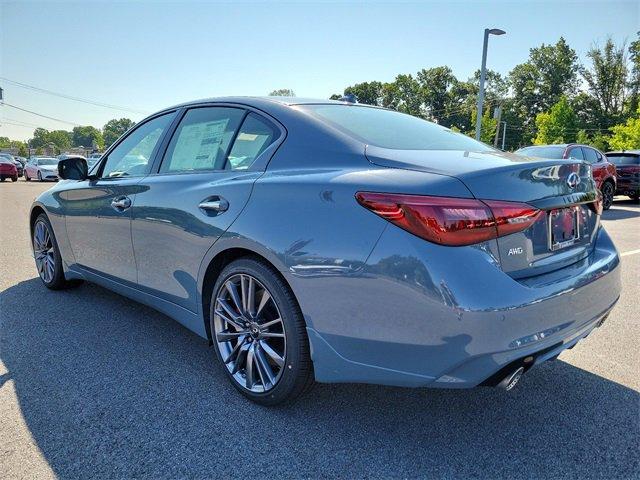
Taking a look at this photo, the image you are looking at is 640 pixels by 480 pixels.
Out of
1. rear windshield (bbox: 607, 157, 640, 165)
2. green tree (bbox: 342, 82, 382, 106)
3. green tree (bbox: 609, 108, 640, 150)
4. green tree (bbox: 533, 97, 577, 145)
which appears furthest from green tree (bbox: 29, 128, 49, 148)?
rear windshield (bbox: 607, 157, 640, 165)

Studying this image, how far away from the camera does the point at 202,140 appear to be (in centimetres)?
307

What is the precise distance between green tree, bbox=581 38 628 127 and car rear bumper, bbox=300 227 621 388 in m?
67.2

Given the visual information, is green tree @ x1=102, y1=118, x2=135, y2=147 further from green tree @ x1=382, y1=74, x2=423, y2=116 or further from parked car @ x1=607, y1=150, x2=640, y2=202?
parked car @ x1=607, y1=150, x2=640, y2=202

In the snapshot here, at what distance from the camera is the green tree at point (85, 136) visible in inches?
5536

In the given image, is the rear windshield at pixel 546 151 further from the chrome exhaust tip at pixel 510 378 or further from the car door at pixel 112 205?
the chrome exhaust tip at pixel 510 378

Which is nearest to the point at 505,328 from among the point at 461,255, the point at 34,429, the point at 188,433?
the point at 461,255

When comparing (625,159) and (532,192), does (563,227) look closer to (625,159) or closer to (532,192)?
(532,192)

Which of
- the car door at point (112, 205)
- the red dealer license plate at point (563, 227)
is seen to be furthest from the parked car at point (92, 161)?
the red dealer license plate at point (563, 227)

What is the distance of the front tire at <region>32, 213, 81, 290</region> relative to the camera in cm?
446

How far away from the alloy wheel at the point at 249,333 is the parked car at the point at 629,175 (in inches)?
614

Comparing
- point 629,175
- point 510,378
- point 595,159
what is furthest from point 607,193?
point 510,378

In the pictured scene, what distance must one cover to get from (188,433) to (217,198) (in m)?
1.18

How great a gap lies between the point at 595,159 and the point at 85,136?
518ft

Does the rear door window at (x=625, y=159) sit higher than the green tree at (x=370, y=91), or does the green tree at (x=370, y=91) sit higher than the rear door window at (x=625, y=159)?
the green tree at (x=370, y=91)
